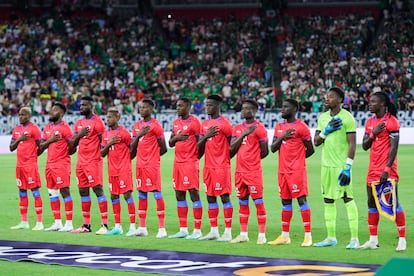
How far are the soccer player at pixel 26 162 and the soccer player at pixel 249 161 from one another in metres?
3.91

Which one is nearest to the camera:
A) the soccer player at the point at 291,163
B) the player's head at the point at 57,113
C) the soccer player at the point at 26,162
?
the soccer player at the point at 291,163

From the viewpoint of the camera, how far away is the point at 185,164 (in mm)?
15016

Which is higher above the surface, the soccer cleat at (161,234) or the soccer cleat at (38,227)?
the soccer cleat at (38,227)

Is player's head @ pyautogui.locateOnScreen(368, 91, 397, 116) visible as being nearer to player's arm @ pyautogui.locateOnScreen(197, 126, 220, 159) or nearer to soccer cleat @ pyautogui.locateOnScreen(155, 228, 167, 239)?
player's arm @ pyautogui.locateOnScreen(197, 126, 220, 159)

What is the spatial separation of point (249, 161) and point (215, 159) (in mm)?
601

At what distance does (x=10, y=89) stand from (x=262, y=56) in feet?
40.2

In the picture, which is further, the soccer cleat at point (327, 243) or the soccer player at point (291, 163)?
the soccer player at point (291, 163)

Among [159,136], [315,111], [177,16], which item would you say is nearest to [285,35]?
[177,16]

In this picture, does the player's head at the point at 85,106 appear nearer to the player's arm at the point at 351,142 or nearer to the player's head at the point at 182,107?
the player's head at the point at 182,107

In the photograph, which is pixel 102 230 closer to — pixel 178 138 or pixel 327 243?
pixel 178 138

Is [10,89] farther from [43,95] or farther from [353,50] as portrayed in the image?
[353,50]

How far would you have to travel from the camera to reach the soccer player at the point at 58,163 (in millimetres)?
16250

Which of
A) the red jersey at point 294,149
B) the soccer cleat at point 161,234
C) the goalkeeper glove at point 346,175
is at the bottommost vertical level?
the soccer cleat at point 161,234

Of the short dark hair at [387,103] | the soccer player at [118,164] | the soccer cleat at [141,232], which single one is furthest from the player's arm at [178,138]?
the short dark hair at [387,103]
